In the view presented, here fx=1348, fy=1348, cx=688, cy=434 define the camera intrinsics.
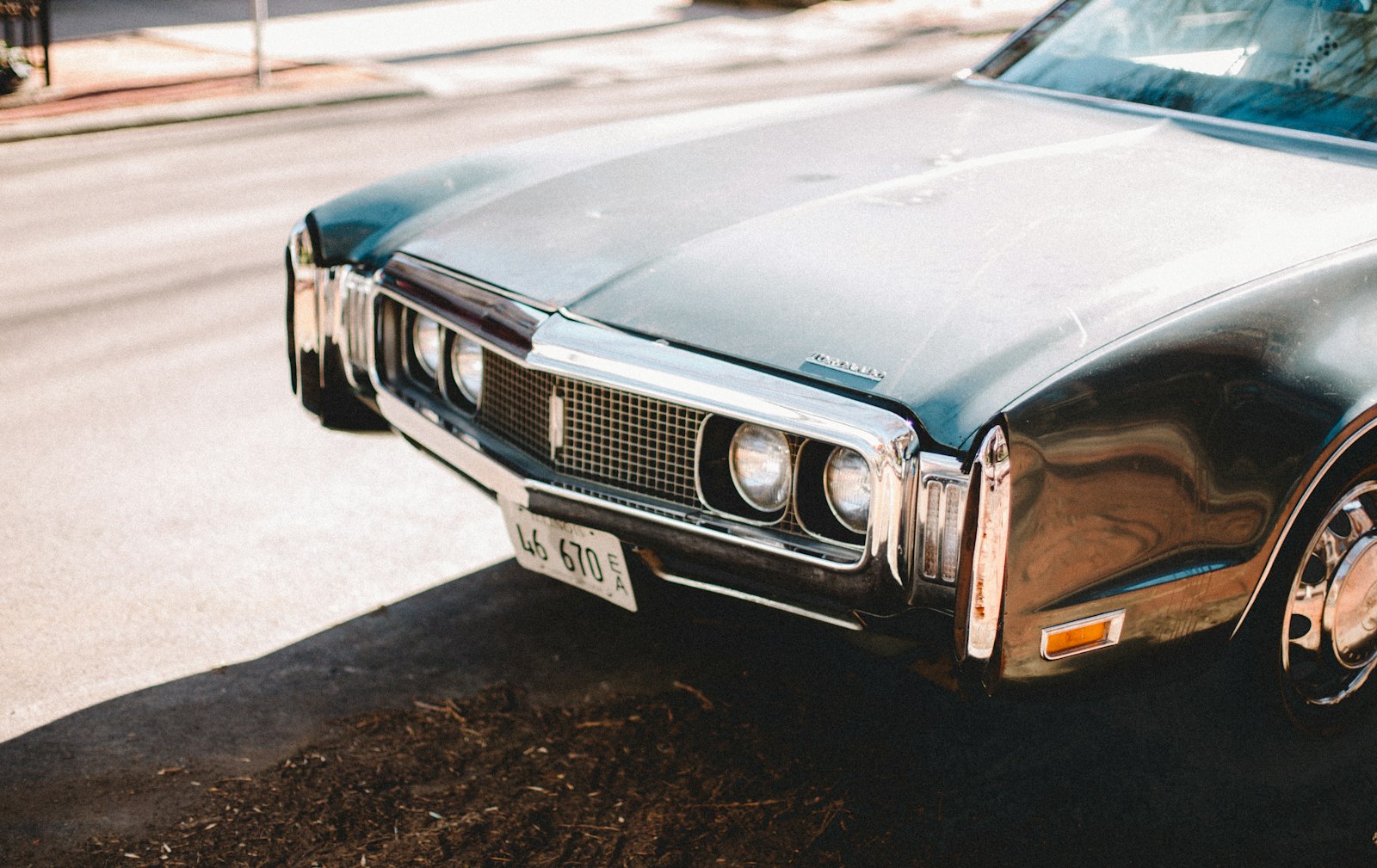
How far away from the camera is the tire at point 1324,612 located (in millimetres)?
2613

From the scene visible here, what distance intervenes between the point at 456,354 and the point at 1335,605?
1979 millimetres

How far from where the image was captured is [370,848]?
8.43 feet

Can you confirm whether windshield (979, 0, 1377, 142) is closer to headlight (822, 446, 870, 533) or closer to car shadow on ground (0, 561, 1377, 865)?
car shadow on ground (0, 561, 1377, 865)

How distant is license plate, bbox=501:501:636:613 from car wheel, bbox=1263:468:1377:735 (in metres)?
1.30

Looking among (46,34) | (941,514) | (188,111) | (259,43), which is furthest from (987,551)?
(46,34)

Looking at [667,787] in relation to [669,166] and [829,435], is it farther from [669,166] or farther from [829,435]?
[669,166]

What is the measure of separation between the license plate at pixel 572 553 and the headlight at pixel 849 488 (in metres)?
0.48

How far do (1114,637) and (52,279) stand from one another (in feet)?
17.5

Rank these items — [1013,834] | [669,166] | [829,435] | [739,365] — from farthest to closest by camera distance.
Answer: [669,166], [1013,834], [739,365], [829,435]

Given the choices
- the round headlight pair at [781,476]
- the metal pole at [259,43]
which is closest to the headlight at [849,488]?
the round headlight pair at [781,476]

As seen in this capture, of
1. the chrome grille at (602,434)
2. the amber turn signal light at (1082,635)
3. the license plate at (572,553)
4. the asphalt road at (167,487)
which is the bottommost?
the asphalt road at (167,487)

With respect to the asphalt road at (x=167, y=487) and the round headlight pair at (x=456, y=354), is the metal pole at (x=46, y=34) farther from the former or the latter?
the round headlight pair at (x=456, y=354)

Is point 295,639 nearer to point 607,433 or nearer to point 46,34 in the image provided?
point 607,433

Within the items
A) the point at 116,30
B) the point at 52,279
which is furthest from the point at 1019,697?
the point at 116,30
